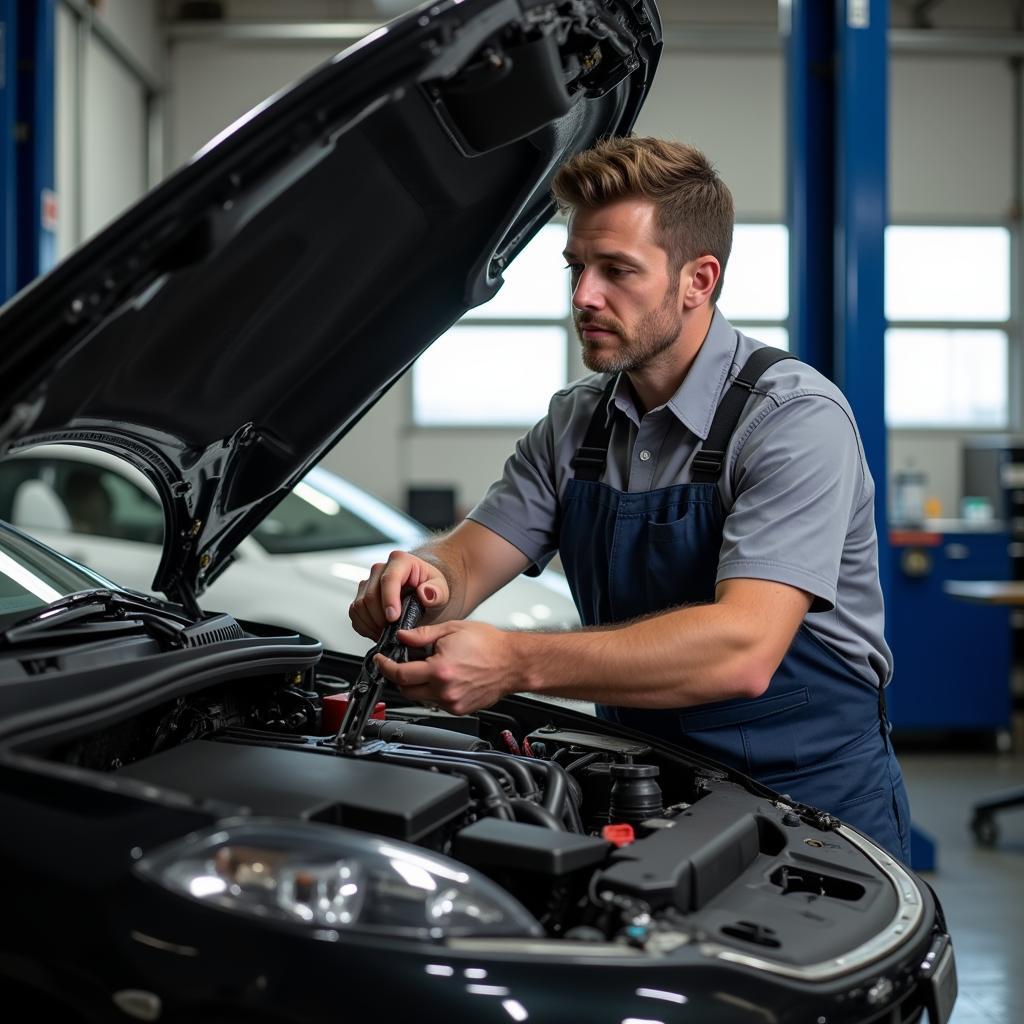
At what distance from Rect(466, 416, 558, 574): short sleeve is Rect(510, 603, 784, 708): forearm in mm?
527

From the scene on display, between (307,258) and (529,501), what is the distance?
0.64 meters

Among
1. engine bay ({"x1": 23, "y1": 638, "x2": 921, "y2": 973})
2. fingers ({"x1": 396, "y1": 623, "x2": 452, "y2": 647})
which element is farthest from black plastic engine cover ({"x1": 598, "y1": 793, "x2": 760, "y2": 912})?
fingers ({"x1": 396, "y1": 623, "x2": 452, "y2": 647})

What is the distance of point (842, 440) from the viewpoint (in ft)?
5.80

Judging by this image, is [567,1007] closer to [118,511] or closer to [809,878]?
[809,878]

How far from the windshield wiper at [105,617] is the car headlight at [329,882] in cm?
47

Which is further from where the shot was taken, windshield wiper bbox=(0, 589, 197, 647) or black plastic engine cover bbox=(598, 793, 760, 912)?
windshield wiper bbox=(0, 589, 197, 647)

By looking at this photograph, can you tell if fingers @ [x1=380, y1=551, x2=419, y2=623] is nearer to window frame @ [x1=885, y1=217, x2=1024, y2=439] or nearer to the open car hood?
the open car hood

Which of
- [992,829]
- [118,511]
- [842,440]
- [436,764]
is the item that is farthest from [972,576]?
[436,764]

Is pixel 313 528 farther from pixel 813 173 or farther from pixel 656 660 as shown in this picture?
pixel 656 660

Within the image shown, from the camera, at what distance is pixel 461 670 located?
151cm

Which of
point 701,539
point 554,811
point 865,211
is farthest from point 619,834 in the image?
point 865,211

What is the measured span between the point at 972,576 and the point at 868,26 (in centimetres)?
320

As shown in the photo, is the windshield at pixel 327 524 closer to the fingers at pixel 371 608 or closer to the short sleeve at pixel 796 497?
the fingers at pixel 371 608

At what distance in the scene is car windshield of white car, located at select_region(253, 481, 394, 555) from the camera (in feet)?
14.7
